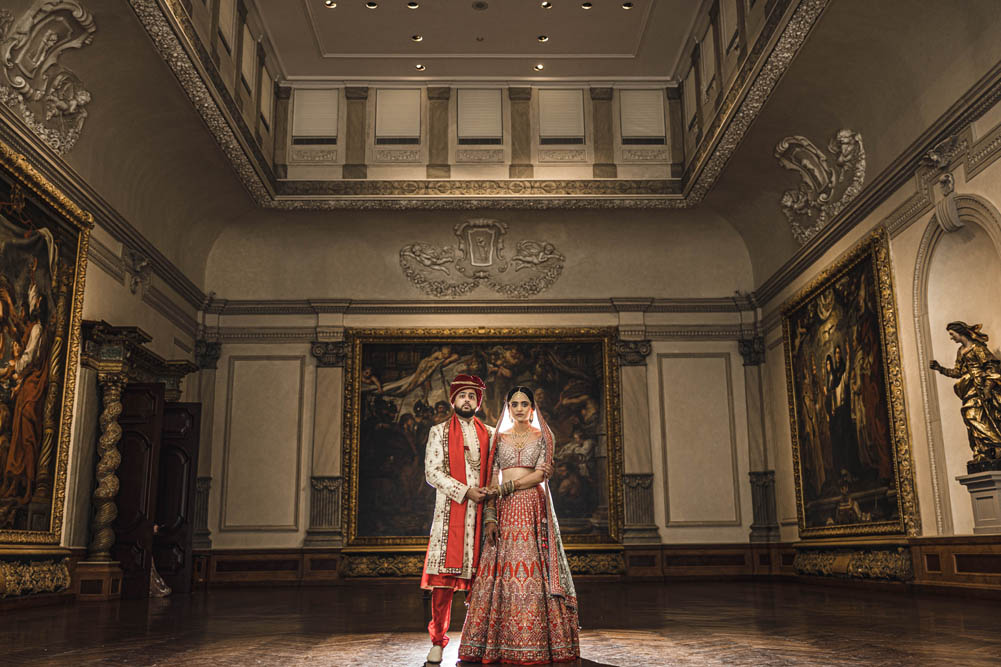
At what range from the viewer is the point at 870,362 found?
10.5m

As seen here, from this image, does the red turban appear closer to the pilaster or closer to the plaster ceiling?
the plaster ceiling

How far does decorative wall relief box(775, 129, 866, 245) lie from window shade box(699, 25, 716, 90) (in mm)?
1414

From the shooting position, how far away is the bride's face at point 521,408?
5.19m

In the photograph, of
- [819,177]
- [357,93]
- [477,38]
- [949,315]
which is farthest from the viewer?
[357,93]

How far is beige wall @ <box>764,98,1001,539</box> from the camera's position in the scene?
8656 mm

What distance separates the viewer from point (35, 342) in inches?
348

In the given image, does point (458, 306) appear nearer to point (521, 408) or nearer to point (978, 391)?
point (978, 391)

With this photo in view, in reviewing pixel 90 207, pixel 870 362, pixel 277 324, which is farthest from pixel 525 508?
pixel 277 324

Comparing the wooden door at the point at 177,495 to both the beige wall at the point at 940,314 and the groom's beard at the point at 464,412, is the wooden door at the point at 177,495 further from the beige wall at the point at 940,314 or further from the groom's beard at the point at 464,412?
the beige wall at the point at 940,314

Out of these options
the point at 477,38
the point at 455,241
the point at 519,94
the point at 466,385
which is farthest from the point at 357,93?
the point at 466,385

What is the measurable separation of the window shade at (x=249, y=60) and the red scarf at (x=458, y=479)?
8.39 metres

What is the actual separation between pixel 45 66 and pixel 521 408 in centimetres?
653

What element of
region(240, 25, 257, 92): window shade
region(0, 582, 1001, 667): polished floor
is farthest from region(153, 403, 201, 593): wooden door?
region(240, 25, 257, 92): window shade

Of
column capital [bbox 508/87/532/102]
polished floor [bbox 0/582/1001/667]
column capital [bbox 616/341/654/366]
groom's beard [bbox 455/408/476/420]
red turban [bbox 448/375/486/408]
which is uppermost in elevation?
column capital [bbox 508/87/532/102]
